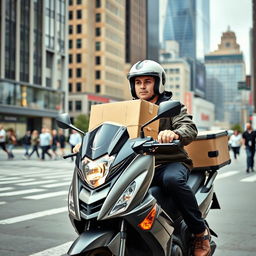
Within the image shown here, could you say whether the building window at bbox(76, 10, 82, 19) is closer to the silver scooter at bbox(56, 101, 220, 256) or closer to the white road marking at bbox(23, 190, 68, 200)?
the white road marking at bbox(23, 190, 68, 200)

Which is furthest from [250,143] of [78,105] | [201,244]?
[78,105]

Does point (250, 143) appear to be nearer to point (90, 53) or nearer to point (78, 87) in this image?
point (78, 87)

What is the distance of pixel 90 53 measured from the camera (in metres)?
99.6

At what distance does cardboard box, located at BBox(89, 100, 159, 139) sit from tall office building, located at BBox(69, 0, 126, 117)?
9100 cm

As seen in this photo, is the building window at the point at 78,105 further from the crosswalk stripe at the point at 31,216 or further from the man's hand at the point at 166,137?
the man's hand at the point at 166,137

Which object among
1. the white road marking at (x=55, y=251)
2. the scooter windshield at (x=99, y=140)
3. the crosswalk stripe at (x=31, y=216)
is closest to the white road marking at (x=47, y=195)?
the crosswalk stripe at (x=31, y=216)

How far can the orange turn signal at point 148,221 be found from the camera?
3.19 m

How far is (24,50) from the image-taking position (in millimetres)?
58906

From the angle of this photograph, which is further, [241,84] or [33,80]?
[241,84]

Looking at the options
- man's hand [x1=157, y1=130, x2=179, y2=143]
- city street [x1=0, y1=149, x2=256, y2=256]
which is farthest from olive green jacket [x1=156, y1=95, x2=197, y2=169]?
city street [x1=0, y1=149, x2=256, y2=256]

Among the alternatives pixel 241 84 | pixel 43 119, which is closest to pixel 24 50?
pixel 43 119

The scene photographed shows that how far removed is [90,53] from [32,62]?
131 ft

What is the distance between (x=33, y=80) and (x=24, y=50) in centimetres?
395

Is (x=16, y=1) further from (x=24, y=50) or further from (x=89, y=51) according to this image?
(x=89, y=51)
